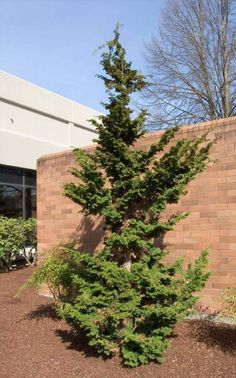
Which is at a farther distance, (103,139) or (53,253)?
(53,253)

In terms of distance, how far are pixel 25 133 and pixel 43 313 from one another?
961cm

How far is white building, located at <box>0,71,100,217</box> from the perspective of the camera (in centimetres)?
1531

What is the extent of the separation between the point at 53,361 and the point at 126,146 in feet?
8.51

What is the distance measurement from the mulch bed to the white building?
894 cm

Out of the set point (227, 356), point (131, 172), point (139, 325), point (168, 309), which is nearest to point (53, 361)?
point (139, 325)

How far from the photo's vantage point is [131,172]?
5.44m

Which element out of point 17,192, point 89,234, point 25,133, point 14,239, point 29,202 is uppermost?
point 25,133

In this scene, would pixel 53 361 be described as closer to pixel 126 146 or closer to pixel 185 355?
pixel 185 355

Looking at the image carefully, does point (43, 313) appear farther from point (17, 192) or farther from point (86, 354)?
point (17, 192)

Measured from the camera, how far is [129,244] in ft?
17.7

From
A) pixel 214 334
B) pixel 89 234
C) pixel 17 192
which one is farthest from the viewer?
pixel 17 192

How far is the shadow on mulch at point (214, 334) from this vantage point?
5.45 meters

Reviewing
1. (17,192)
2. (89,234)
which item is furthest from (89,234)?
(17,192)

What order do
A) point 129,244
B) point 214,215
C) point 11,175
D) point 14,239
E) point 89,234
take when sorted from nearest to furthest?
point 129,244, point 214,215, point 89,234, point 14,239, point 11,175
